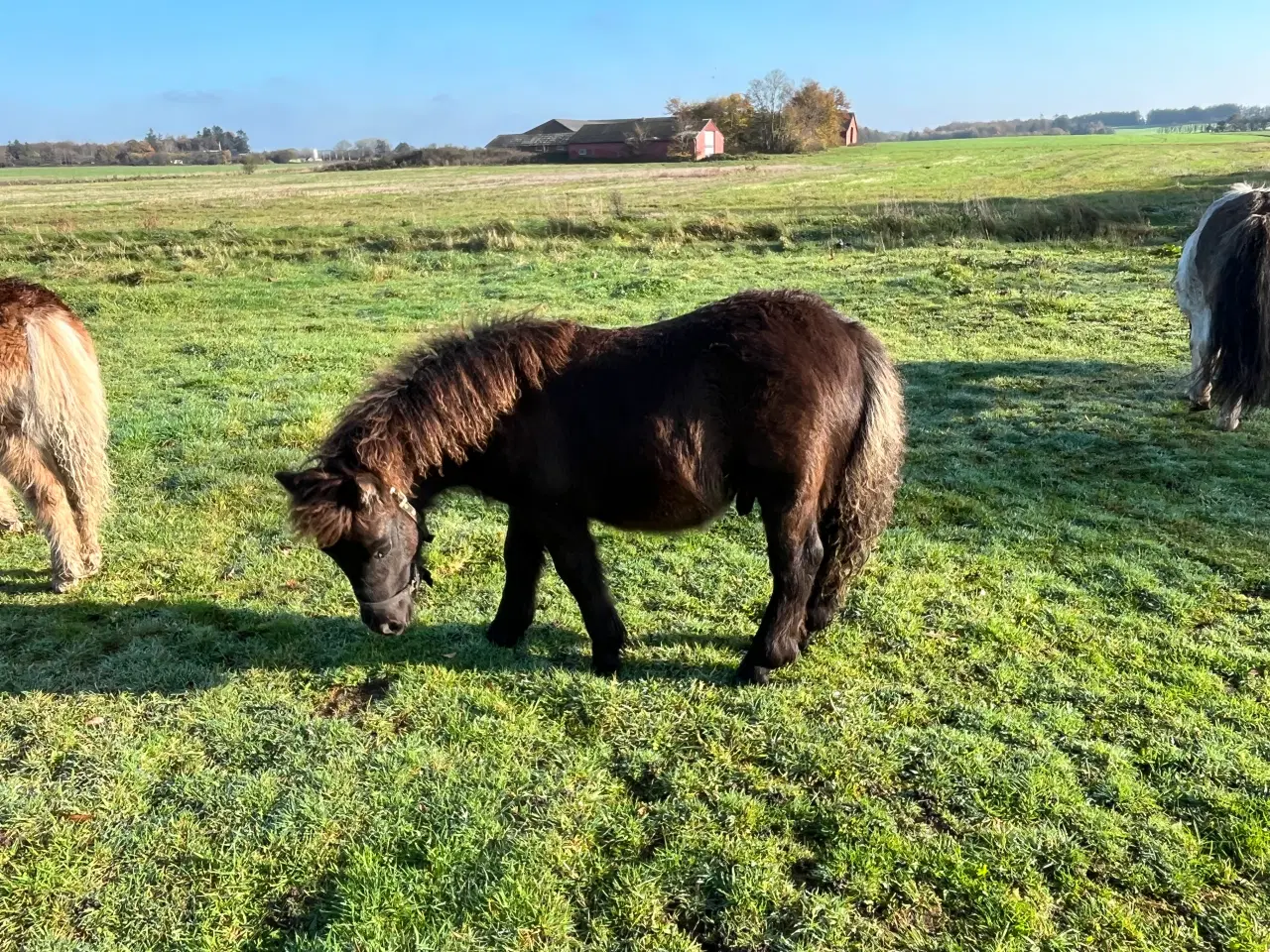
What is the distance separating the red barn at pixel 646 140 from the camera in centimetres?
6900

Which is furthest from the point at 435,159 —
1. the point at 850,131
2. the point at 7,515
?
the point at 7,515

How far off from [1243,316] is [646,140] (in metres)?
71.8

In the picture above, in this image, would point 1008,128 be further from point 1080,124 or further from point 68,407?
point 68,407

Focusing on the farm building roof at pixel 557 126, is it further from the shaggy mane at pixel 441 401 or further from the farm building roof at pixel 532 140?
the shaggy mane at pixel 441 401

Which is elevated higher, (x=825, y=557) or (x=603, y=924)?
(x=825, y=557)

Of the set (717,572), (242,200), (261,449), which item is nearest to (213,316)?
(261,449)

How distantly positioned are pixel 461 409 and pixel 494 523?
8.08 ft

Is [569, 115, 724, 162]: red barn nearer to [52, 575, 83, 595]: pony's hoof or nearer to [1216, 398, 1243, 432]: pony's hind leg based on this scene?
[1216, 398, 1243, 432]: pony's hind leg

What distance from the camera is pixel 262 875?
2.79 meters

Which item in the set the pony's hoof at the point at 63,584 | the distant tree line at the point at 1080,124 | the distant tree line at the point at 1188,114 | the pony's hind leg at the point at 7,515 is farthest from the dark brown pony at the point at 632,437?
the distant tree line at the point at 1188,114

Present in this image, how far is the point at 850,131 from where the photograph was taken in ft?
328

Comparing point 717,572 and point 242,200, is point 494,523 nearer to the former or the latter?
point 717,572

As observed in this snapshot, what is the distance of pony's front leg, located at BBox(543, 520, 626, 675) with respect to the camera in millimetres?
3729

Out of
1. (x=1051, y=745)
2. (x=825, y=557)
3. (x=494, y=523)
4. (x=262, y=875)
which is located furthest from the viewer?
(x=494, y=523)
